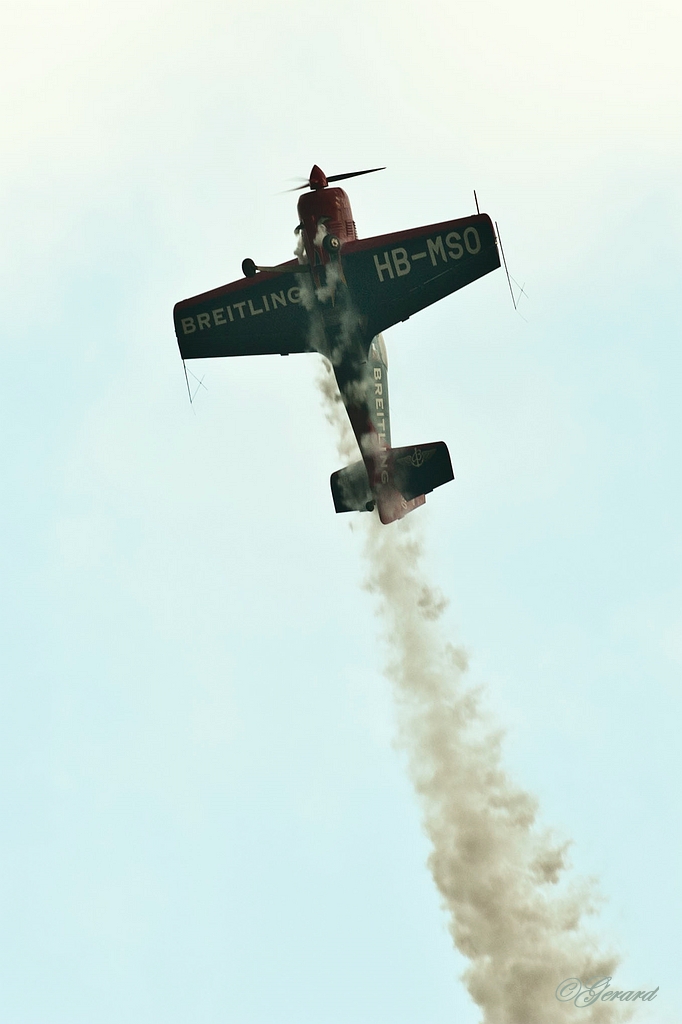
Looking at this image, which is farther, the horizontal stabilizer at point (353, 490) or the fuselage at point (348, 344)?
the horizontal stabilizer at point (353, 490)

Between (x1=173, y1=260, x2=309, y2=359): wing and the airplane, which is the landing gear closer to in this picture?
the airplane

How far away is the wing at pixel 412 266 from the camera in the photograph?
4897cm

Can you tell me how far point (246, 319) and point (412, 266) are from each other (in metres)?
5.71

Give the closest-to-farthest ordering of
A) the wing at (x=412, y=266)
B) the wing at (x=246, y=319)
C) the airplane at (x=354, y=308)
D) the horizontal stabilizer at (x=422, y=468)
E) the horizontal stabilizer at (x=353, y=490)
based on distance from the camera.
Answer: the wing at (x=412, y=266), the airplane at (x=354, y=308), the horizontal stabilizer at (x=422, y=468), the wing at (x=246, y=319), the horizontal stabilizer at (x=353, y=490)

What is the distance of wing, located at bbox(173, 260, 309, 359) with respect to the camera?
168 feet

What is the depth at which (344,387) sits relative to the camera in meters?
51.4

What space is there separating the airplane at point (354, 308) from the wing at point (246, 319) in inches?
1.2

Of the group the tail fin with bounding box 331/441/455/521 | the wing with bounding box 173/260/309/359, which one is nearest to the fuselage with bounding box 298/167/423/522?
the tail fin with bounding box 331/441/455/521

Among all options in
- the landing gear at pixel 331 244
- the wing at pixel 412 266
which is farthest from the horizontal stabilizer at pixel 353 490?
the landing gear at pixel 331 244

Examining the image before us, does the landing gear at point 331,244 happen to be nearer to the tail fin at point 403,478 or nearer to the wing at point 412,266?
the wing at point 412,266

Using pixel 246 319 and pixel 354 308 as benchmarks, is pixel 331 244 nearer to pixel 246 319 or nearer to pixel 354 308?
pixel 354 308

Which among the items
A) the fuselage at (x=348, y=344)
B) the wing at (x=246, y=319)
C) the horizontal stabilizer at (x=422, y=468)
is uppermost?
the wing at (x=246, y=319)

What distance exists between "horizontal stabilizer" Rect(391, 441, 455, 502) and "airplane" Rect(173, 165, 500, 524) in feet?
0.10

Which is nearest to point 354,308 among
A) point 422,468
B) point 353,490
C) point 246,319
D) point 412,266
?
point 412,266
